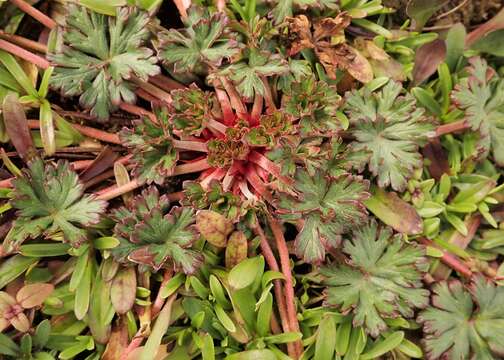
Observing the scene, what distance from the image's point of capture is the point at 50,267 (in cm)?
233

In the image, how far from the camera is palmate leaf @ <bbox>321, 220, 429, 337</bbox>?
→ 224 cm

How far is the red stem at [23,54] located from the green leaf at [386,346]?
177 centimetres

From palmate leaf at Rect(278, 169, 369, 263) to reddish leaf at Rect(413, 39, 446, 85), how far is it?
79 centimetres

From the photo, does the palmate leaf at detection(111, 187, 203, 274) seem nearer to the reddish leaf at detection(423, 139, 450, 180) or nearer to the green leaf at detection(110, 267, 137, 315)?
the green leaf at detection(110, 267, 137, 315)

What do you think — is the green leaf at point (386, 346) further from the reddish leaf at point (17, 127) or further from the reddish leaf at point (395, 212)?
the reddish leaf at point (17, 127)

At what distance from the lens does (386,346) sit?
229cm

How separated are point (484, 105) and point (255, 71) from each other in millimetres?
1072

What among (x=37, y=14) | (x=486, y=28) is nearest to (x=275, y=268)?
(x=37, y=14)

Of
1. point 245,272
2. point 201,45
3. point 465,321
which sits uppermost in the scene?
point 201,45

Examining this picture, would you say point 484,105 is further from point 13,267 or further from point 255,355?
Result: point 13,267

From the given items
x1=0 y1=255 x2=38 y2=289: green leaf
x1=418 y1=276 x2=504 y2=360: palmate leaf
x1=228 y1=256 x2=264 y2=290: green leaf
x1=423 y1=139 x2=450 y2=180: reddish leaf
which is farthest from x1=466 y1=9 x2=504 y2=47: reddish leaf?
x1=0 y1=255 x2=38 y2=289: green leaf

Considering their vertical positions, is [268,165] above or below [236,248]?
above

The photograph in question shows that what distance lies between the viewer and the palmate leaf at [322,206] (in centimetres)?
217

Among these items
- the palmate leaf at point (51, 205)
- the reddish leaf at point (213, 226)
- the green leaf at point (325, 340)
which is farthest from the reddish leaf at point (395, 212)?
the palmate leaf at point (51, 205)
